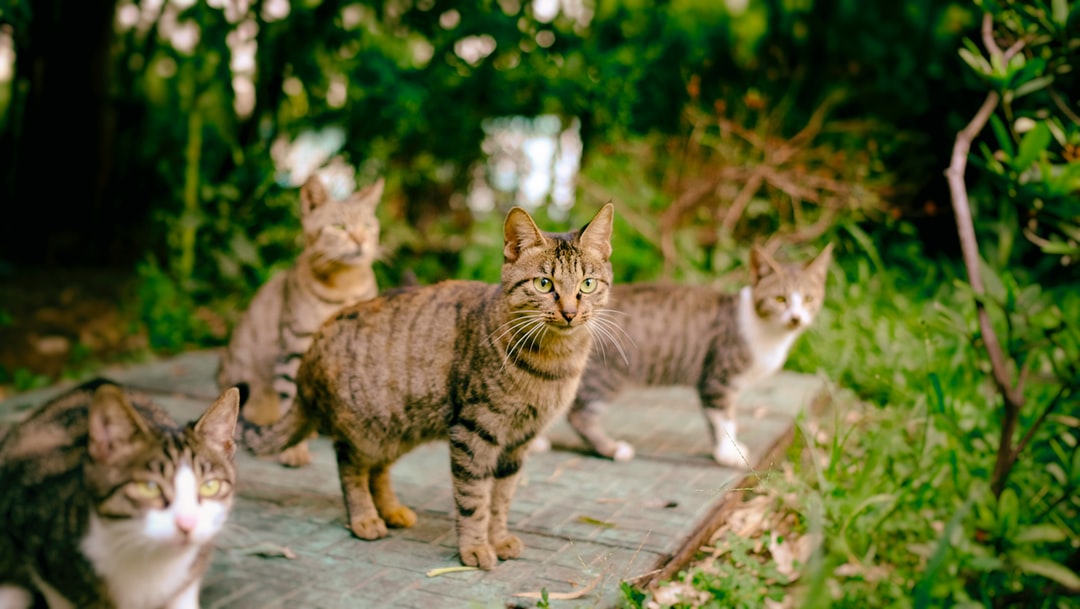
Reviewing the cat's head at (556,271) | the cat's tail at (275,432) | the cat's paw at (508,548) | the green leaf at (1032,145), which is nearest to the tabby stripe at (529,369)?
the cat's head at (556,271)

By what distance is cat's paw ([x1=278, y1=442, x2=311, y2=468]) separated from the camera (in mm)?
3680

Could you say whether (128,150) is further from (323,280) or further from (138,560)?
(138,560)

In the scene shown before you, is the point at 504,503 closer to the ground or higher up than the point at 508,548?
higher up

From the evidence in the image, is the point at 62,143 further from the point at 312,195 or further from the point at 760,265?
the point at 760,265

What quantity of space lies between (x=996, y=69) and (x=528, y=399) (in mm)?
1985

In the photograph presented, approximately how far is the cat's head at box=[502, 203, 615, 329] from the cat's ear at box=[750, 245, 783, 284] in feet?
4.57

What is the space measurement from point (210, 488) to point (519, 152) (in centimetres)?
582

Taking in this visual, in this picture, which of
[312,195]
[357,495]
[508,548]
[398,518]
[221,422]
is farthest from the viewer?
[312,195]

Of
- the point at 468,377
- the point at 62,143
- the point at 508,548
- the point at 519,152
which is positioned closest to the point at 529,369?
the point at 468,377

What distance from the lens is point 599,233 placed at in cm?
293

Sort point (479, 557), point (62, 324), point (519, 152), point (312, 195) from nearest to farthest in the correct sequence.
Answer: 1. point (479, 557)
2. point (312, 195)
3. point (62, 324)
4. point (519, 152)

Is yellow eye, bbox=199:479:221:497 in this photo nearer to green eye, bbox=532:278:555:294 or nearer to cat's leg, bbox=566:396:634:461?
green eye, bbox=532:278:555:294

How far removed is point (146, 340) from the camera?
248 inches

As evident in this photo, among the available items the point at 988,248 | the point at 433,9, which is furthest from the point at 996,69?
the point at 433,9
